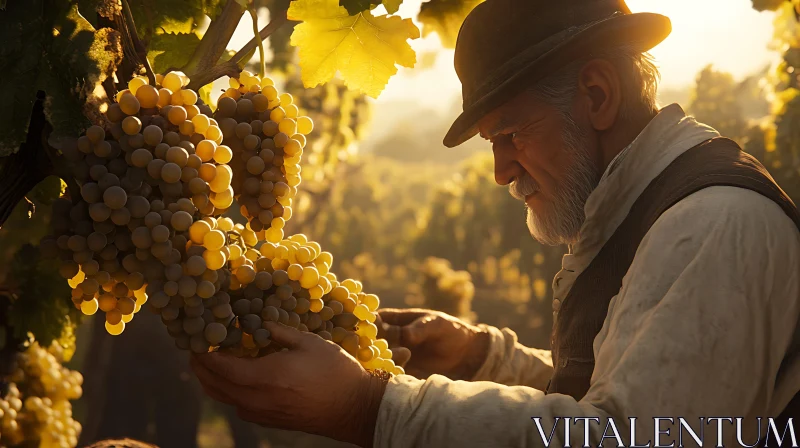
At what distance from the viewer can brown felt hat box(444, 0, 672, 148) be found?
2.51m

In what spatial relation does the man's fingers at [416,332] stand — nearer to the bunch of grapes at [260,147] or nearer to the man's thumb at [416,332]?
the man's thumb at [416,332]

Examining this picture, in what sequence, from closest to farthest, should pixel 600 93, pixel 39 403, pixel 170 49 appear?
1. pixel 170 49
2. pixel 600 93
3. pixel 39 403

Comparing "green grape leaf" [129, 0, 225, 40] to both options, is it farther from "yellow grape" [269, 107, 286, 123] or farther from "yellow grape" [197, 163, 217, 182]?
"yellow grape" [197, 163, 217, 182]

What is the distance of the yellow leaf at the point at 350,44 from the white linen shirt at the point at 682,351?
0.99 meters

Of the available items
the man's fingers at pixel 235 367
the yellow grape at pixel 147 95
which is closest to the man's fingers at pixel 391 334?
the man's fingers at pixel 235 367

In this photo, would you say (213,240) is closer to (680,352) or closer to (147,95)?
(147,95)

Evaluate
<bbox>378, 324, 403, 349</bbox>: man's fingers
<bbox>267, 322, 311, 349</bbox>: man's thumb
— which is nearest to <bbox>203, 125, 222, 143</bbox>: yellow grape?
<bbox>267, 322, 311, 349</bbox>: man's thumb

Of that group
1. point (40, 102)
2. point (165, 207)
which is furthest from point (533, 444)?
point (40, 102)

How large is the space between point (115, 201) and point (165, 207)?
0.13 meters

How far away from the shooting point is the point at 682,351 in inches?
65.9

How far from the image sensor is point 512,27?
8.64ft

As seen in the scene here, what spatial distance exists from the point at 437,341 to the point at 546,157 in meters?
0.95

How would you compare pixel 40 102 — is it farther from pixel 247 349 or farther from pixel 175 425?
pixel 175 425

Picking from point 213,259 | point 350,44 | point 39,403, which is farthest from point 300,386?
point 39,403
